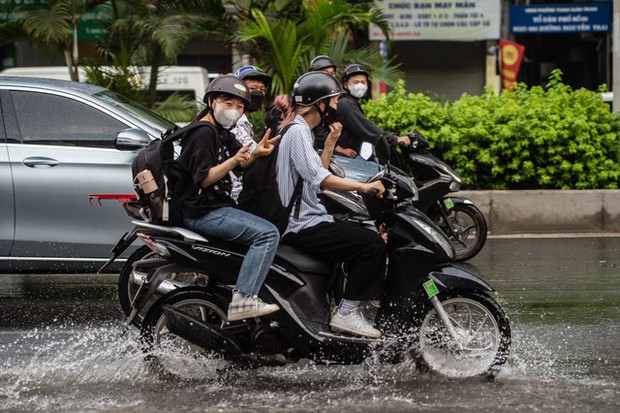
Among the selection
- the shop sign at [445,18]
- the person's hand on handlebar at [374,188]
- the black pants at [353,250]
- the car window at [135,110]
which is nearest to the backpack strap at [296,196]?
the black pants at [353,250]

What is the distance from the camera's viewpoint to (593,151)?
11.7m

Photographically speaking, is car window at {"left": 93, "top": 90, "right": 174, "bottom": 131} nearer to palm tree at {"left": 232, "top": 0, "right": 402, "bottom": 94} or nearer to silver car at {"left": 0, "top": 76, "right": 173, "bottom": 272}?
silver car at {"left": 0, "top": 76, "right": 173, "bottom": 272}

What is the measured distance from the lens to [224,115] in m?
5.89

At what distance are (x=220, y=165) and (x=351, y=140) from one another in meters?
3.99

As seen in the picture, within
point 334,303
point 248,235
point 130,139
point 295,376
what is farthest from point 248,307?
point 130,139

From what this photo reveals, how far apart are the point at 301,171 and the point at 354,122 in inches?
147

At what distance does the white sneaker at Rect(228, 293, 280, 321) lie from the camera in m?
5.71

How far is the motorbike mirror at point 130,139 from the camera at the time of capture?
304 inches

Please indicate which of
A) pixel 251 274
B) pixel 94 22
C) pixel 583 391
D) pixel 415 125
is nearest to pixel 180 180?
pixel 251 274

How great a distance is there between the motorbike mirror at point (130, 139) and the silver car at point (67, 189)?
262 millimetres

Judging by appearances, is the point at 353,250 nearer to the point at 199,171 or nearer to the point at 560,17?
→ the point at 199,171

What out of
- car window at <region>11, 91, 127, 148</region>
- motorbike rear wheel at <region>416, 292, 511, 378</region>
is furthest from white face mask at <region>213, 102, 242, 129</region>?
car window at <region>11, 91, 127, 148</region>

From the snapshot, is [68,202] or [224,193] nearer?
[224,193]

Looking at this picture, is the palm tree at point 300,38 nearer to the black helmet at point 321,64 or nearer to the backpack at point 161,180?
the black helmet at point 321,64
